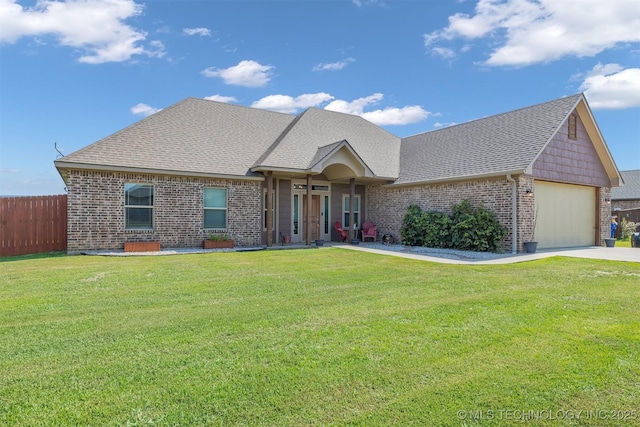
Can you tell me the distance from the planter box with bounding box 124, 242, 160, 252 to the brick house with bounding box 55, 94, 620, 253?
499 millimetres

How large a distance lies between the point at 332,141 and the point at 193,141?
680 cm

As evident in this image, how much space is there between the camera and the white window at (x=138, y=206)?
13242 millimetres

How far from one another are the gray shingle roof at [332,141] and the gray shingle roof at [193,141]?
1103 millimetres

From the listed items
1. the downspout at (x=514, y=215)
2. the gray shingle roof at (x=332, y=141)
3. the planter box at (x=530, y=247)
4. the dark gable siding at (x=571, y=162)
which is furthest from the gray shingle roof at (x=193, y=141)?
the dark gable siding at (x=571, y=162)

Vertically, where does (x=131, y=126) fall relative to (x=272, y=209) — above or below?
above

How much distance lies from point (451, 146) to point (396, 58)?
196 inches

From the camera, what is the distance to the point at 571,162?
15.4 m

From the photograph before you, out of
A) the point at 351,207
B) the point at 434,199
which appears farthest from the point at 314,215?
the point at 434,199

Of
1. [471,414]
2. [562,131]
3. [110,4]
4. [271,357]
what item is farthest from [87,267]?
[562,131]

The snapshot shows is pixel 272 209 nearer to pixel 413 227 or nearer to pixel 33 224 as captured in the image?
pixel 413 227

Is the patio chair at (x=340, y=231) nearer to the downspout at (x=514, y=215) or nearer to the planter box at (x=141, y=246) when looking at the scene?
the downspout at (x=514, y=215)

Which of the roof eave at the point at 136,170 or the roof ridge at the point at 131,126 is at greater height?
the roof ridge at the point at 131,126

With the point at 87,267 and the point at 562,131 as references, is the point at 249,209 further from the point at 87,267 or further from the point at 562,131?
the point at 562,131

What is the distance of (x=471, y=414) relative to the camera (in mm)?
2721
